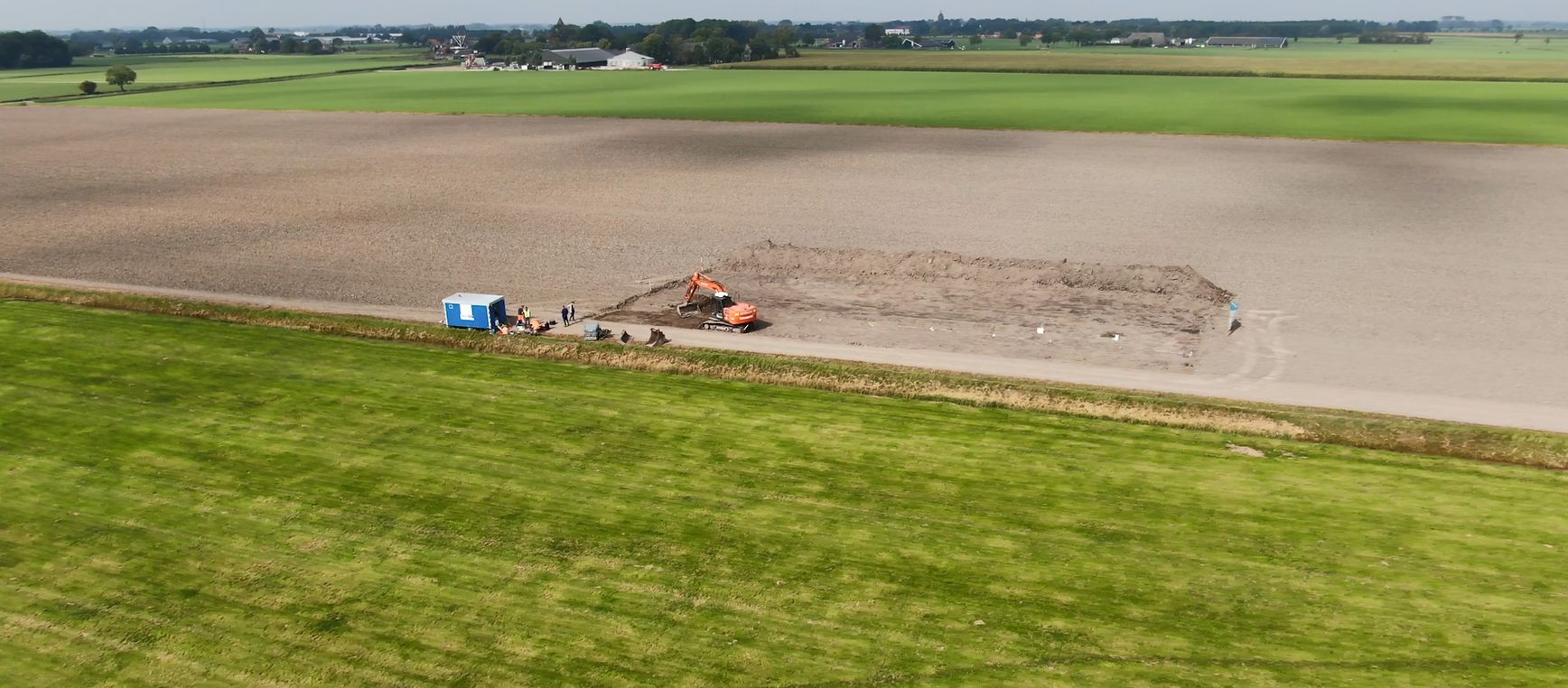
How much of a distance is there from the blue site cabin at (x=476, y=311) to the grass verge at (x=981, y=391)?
65 centimetres

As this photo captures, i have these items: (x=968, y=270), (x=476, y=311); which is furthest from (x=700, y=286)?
(x=968, y=270)

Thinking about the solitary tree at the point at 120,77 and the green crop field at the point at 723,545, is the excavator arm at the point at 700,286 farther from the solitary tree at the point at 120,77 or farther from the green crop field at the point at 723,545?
the solitary tree at the point at 120,77

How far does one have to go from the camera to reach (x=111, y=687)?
23.3 m

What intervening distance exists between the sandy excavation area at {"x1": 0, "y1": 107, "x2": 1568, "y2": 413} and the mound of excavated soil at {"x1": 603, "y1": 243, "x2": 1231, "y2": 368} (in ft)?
1.13

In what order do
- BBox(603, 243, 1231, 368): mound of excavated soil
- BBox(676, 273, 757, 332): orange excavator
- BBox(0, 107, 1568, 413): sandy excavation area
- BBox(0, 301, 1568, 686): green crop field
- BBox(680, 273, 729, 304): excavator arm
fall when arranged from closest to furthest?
1. BBox(0, 301, 1568, 686): green crop field
2. BBox(603, 243, 1231, 368): mound of excavated soil
3. BBox(0, 107, 1568, 413): sandy excavation area
4. BBox(676, 273, 757, 332): orange excavator
5. BBox(680, 273, 729, 304): excavator arm

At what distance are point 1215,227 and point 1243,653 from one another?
48.9 meters

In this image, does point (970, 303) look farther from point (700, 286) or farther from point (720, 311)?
point (700, 286)

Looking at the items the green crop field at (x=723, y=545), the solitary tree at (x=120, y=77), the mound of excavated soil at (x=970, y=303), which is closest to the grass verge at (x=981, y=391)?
the green crop field at (x=723, y=545)

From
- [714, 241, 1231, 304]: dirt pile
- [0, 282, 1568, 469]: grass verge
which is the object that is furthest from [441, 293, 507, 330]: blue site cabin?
[714, 241, 1231, 304]: dirt pile

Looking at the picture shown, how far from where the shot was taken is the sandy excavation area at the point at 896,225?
47.9 meters

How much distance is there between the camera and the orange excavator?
159 ft

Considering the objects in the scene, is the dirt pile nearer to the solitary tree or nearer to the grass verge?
the grass verge

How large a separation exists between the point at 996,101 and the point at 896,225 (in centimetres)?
7537

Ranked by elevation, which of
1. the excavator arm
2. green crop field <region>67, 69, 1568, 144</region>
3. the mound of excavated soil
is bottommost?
the mound of excavated soil
